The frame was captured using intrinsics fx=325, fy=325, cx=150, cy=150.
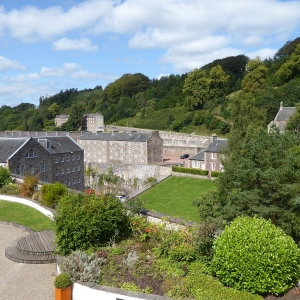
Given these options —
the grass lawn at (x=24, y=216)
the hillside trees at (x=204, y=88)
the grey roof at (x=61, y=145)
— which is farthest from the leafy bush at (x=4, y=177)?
the hillside trees at (x=204, y=88)

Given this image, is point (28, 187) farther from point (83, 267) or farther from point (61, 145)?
point (61, 145)

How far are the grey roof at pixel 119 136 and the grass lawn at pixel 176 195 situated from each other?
1254 centimetres

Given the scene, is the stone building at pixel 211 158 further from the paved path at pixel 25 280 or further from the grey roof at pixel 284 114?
the paved path at pixel 25 280

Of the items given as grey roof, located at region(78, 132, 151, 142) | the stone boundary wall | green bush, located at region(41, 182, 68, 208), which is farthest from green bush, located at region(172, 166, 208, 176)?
green bush, located at region(41, 182, 68, 208)

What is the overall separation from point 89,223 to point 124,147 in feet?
143

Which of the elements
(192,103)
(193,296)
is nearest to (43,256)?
(193,296)

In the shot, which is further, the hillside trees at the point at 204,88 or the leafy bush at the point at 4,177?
the hillside trees at the point at 204,88

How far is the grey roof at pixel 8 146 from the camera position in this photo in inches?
1255

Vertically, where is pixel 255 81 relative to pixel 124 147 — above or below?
above

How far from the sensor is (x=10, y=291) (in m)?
8.52

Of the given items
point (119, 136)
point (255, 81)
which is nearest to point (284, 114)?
point (255, 81)

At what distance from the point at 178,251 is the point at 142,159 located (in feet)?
136

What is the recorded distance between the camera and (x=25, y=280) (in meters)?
9.12

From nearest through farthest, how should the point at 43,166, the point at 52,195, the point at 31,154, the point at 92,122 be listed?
the point at 52,195
the point at 31,154
the point at 43,166
the point at 92,122
